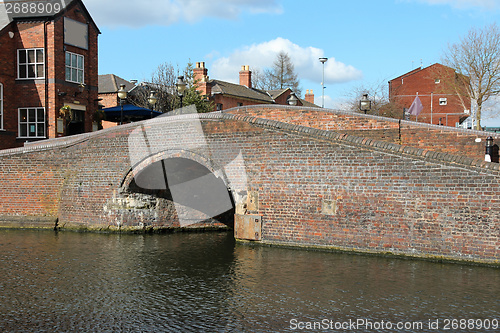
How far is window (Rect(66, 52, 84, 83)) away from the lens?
22.3m

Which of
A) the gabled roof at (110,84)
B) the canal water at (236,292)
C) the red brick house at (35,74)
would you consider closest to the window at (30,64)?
the red brick house at (35,74)

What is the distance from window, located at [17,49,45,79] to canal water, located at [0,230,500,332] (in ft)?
36.1

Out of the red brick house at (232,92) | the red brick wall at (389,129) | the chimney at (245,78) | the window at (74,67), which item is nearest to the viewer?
the red brick wall at (389,129)

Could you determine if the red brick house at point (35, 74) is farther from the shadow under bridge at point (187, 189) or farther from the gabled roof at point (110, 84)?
the gabled roof at point (110, 84)

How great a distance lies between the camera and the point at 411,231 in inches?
420

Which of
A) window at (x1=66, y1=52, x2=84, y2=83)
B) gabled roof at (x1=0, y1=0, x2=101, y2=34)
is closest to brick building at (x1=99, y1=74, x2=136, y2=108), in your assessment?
window at (x1=66, y1=52, x2=84, y2=83)

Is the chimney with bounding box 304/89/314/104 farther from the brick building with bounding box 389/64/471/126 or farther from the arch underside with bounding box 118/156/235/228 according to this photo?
the arch underside with bounding box 118/156/235/228

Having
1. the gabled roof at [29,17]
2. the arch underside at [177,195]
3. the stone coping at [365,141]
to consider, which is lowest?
the arch underside at [177,195]

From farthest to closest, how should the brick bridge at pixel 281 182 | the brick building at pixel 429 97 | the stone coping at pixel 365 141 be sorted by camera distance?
the brick building at pixel 429 97 → the brick bridge at pixel 281 182 → the stone coping at pixel 365 141

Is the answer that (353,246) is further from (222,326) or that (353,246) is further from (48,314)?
(48,314)

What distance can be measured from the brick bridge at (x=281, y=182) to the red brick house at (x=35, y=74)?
5.55 m

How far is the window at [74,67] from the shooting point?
22.3 m

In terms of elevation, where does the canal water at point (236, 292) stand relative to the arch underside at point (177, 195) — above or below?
below

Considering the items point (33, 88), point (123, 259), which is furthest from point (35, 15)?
point (123, 259)
